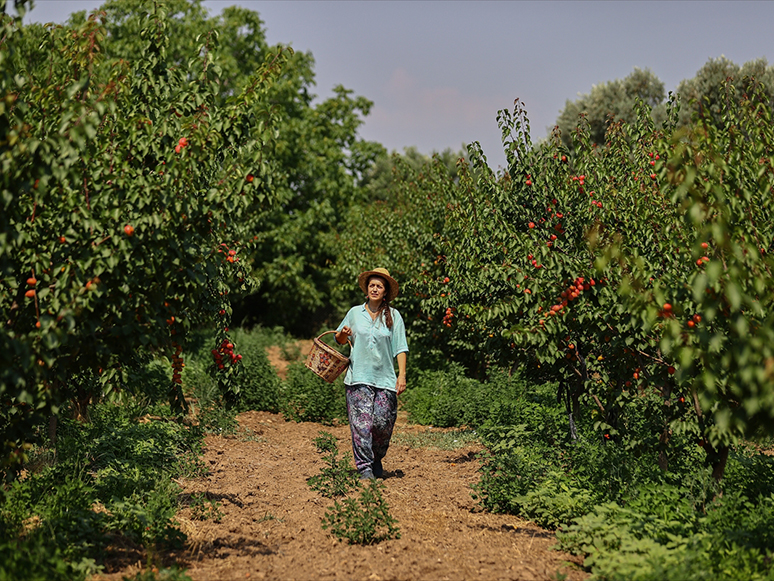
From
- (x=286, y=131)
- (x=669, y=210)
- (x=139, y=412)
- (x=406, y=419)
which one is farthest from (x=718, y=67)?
(x=139, y=412)

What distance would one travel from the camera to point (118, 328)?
3.54m

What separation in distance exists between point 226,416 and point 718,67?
63.9 feet

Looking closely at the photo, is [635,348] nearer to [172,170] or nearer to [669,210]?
[669,210]

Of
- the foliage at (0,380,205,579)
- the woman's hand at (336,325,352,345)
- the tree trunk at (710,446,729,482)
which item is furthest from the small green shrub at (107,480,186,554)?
the tree trunk at (710,446,729,482)

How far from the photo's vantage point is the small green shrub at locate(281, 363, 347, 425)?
1017 cm

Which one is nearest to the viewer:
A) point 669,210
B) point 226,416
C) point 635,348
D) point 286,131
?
point 635,348

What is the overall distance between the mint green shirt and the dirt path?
98cm

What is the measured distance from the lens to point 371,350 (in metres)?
6.15

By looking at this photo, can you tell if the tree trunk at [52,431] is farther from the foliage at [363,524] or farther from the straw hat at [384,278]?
the straw hat at [384,278]

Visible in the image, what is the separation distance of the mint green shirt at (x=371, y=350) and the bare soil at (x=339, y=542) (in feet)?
3.23

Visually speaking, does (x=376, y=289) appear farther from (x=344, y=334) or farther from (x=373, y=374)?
(x=373, y=374)

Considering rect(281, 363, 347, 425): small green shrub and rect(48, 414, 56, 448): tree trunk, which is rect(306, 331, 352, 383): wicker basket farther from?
rect(281, 363, 347, 425): small green shrub

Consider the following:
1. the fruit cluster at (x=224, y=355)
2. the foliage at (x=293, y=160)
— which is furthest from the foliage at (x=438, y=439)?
the foliage at (x=293, y=160)

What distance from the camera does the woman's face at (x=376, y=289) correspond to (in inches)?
244
